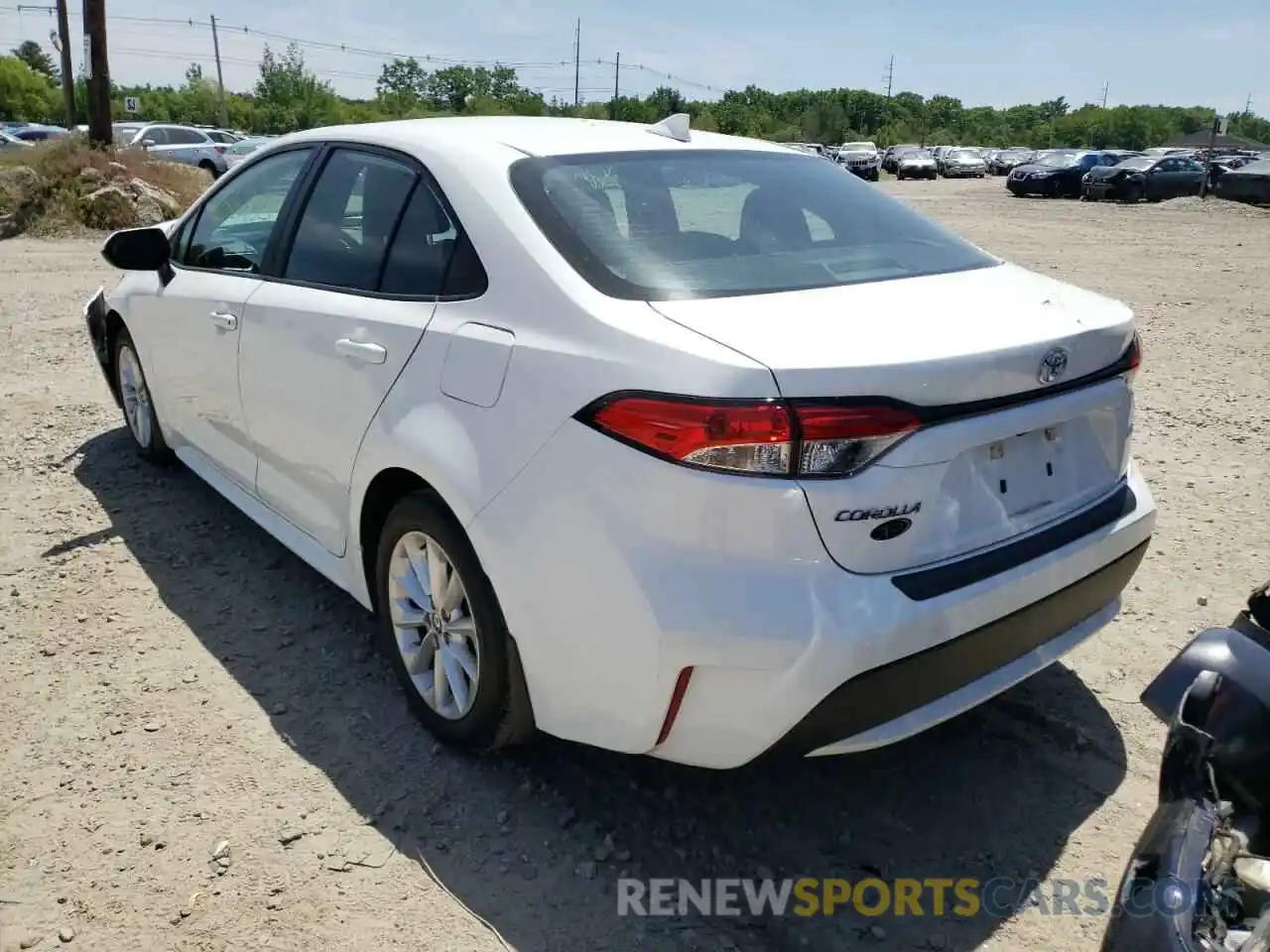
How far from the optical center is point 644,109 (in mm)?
76812

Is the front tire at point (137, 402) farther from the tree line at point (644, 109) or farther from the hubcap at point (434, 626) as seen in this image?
the tree line at point (644, 109)

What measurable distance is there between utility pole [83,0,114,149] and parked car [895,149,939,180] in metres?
35.8

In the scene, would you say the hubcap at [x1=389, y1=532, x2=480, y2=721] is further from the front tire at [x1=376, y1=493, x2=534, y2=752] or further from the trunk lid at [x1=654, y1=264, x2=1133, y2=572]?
the trunk lid at [x1=654, y1=264, x2=1133, y2=572]

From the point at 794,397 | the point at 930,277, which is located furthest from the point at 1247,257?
the point at 794,397

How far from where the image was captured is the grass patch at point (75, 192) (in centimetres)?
1645

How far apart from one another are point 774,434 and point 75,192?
712 inches

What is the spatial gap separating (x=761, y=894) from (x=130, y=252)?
3605 mm

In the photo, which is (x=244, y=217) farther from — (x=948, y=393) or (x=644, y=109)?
(x=644, y=109)

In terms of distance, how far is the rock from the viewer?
1652 centimetres

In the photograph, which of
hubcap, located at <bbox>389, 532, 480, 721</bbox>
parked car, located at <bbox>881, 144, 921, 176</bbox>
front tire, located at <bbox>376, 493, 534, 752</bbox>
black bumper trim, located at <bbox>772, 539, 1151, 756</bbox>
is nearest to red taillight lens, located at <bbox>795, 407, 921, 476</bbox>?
black bumper trim, located at <bbox>772, 539, 1151, 756</bbox>

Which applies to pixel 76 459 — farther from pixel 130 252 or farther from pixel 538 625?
pixel 538 625

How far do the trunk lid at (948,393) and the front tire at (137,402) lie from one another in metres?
3.49

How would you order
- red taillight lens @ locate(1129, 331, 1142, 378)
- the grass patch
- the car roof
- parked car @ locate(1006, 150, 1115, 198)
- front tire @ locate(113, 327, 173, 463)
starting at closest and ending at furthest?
red taillight lens @ locate(1129, 331, 1142, 378), the car roof, front tire @ locate(113, 327, 173, 463), the grass patch, parked car @ locate(1006, 150, 1115, 198)

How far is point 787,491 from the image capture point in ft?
6.59
